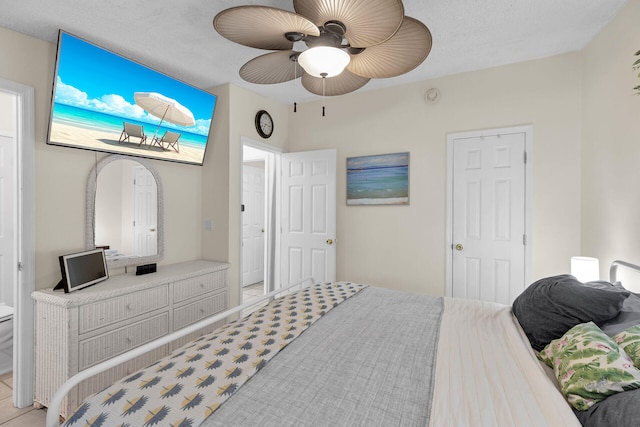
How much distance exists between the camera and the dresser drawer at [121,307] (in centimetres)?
205

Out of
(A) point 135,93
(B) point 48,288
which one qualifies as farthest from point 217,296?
(A) point 135,93

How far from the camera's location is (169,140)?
292 cm

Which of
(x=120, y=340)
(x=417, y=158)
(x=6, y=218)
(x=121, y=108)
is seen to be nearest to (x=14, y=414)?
(x=120, y=340)

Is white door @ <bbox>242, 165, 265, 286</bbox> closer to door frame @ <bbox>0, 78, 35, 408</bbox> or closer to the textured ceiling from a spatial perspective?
the textured ceiling

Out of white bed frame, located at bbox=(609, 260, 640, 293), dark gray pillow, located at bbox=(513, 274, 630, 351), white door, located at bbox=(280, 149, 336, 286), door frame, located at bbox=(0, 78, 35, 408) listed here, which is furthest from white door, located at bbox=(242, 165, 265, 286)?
white bed frame, located at bbox=(609, 260, 640, 293)

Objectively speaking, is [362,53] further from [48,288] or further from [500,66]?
[48,288]

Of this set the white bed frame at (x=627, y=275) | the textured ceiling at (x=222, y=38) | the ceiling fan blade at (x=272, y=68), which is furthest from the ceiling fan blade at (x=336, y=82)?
the white bed frame at (x=627, y=275)

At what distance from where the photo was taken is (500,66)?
2873 mm

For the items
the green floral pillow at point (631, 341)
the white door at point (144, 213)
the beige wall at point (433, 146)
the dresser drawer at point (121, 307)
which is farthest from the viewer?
the white door at point (144, 213)

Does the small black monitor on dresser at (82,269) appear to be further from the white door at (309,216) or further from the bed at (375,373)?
the white door at (309,216)

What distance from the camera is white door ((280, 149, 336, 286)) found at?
355cm

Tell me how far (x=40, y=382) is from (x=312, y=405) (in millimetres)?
2247

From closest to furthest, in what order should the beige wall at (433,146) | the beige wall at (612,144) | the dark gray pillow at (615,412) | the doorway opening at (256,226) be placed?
the dark gray pillow at (615,412) → the beige wall at (612,144) → the beige wall at (433,146) → the doorway opening at (256,226)

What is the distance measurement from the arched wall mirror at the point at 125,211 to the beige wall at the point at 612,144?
3.64m
